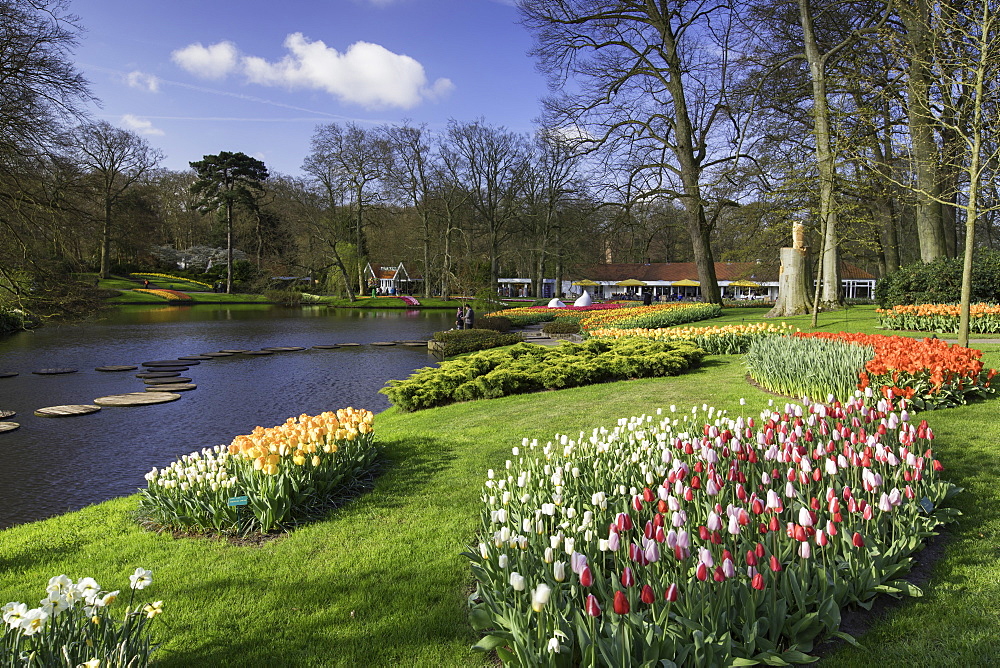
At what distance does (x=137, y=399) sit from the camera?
11625 mm

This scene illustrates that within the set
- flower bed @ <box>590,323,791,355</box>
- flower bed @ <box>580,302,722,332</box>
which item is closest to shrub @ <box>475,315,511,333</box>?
flower bed @ <box>580,302,722,332</box>

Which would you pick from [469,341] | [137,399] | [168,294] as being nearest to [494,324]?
[469,341]

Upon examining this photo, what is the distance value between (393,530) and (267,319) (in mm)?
32298

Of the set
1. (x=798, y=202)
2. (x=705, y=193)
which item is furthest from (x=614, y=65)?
(x=798, y=202)

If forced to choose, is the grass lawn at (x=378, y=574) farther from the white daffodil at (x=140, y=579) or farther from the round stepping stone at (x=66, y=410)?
the round stepping stone at (x=66, y=410)

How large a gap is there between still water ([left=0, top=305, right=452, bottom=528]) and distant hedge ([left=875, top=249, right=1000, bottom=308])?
12525mm

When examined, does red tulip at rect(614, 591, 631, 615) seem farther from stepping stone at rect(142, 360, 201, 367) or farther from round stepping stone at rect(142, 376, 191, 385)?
stepping stone at rect(142, 360, 201, 367)

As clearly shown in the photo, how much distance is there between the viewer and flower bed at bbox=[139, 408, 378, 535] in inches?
189

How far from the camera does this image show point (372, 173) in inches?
1997

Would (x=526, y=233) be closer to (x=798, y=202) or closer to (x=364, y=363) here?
(x=798, y=202)

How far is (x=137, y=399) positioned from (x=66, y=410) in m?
1.16

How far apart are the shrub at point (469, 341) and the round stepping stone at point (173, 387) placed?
6557mm

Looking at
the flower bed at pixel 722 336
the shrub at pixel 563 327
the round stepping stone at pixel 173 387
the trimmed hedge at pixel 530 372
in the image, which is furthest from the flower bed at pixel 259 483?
the shrub at pixel 563 327

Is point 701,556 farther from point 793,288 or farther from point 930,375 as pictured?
point 793,288
